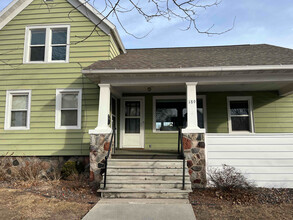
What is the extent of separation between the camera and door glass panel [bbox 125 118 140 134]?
8406 millimetres

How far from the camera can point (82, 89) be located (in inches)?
290

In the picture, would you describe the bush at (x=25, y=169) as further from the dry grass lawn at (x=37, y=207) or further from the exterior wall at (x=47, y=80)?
the dry grass lawn at (x=37, y=207)

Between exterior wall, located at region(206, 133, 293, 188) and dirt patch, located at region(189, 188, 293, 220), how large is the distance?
1.11 feet

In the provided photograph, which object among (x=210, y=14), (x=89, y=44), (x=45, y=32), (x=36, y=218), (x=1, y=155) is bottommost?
(x=36, y=218)

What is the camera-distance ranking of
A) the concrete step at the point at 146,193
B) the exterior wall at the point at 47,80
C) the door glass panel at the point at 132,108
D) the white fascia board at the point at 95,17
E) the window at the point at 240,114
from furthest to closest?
the door glass panel at the point at 132,108 < the window at the point at 240,114 < the white fascia board at the point at 95,17 < the exterior wall at the point at 47,80 < the concrete step at the point at 146,193

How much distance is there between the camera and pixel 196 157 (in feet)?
19.1

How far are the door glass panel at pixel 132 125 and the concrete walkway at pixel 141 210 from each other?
12.4 feet

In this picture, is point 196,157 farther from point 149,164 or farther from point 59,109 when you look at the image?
point 59,109

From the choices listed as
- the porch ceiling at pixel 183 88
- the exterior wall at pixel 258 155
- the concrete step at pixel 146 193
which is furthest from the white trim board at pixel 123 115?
the concrete step at pixel 146 193

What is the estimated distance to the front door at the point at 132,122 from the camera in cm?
828

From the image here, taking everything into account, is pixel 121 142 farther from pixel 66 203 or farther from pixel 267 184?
pixel 267 184

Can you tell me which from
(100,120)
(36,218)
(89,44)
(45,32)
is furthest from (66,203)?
(45,32)

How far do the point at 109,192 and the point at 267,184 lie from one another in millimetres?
4034

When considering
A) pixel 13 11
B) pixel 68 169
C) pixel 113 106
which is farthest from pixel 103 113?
pixel 13 11
